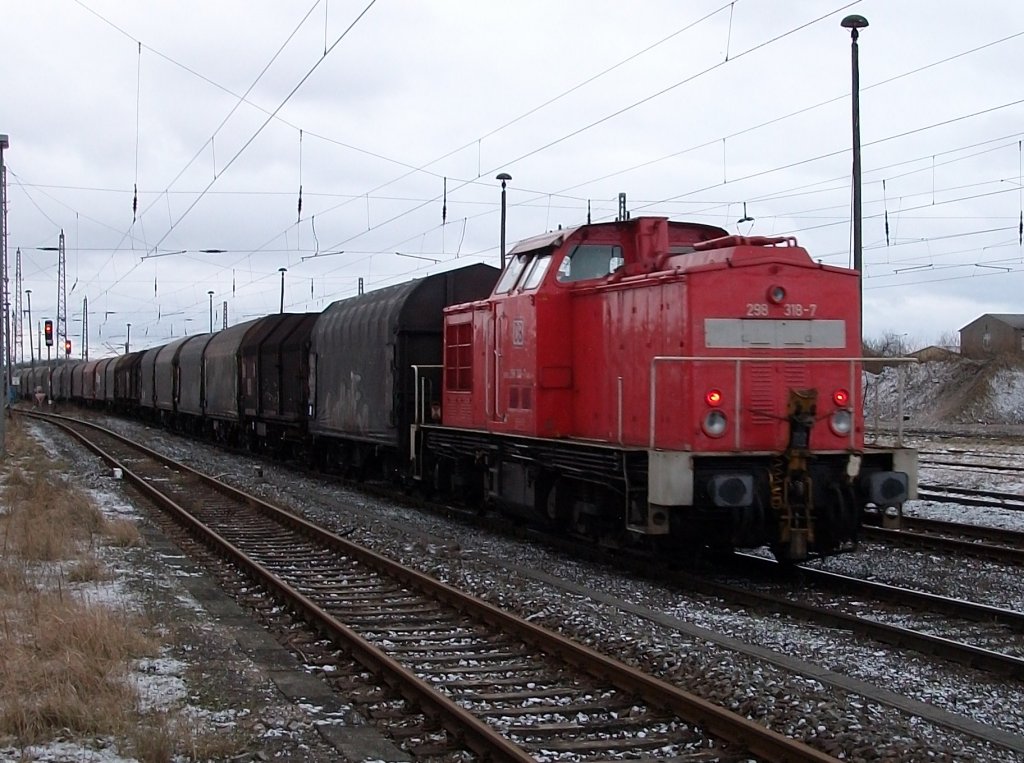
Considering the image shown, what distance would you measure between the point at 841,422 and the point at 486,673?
188 inches

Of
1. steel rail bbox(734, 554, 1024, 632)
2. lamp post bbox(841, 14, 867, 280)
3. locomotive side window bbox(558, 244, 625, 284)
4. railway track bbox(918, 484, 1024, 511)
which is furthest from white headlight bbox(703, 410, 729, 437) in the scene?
lamp post bbox(841, 14, 867, 280)

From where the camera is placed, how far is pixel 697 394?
9570 millimetres

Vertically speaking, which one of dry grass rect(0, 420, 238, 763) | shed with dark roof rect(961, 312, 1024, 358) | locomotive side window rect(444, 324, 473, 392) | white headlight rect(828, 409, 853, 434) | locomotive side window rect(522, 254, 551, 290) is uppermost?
shed with dark roof rect(961, 312, 1024, 358)

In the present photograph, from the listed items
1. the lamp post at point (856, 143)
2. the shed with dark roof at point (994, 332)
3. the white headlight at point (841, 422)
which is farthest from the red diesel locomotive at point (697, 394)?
the shed with dark roof at point (994, 332)

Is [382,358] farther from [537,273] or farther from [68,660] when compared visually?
[68,660]

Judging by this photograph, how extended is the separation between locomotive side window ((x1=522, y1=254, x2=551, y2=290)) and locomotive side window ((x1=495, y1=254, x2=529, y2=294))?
0.29 metres

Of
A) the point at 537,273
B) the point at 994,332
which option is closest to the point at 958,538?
the point at 537,273

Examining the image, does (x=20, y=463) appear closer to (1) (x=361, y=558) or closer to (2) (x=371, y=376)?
(2) (x=371, y=376)

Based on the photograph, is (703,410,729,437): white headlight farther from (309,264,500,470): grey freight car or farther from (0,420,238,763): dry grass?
(309,264,500,470): grey freight car

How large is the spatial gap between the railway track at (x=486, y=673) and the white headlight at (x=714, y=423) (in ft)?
8.75

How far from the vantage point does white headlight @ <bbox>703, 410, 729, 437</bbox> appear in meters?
9.55

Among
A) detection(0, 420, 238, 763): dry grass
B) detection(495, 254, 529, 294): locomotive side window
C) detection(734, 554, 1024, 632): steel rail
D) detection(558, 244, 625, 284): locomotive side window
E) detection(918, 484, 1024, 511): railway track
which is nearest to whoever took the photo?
detection(0, 420, 238, 763): dry grass

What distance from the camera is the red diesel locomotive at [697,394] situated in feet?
30.9

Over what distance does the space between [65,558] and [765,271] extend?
24.6 feet
